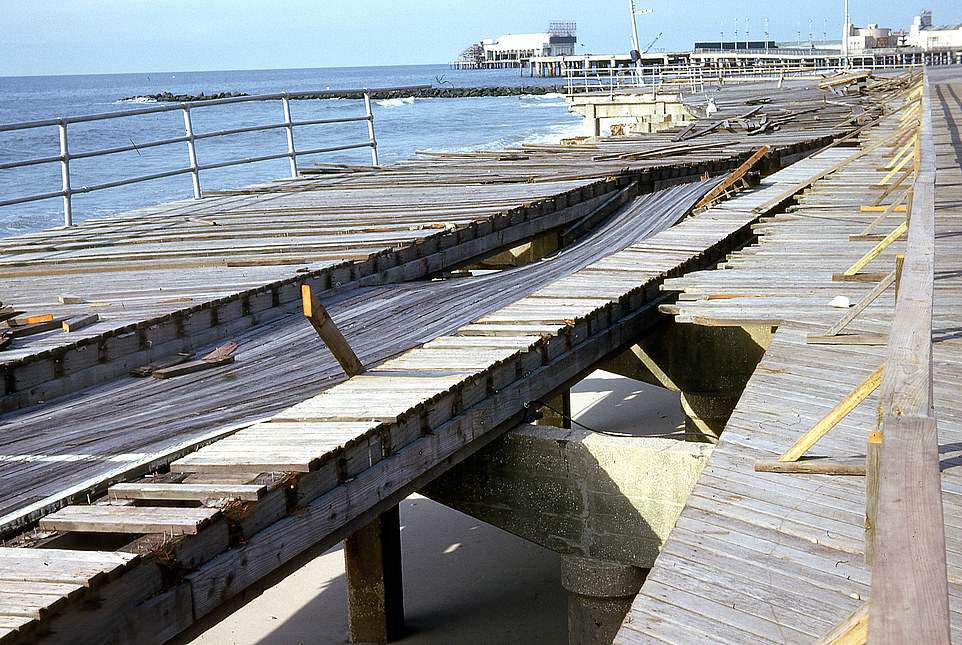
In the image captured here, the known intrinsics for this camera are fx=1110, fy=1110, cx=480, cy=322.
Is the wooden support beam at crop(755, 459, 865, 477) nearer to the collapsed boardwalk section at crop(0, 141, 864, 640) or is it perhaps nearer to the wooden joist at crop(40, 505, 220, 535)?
the collapsed boardwalk section at crop(0, 141, 864, 640)

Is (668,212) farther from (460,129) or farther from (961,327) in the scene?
(460,129)

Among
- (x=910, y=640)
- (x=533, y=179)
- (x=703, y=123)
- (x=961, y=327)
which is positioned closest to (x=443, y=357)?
(x=961, y=327)

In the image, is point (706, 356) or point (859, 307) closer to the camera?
point (859, 307)

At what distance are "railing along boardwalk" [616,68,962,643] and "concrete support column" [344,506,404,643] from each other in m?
2.63

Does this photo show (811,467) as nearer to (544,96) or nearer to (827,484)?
(827,484)

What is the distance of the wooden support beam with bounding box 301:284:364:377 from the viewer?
5547 mm

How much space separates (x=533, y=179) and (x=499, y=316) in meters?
7.35

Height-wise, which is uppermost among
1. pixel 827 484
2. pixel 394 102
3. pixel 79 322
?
pixel 394 102

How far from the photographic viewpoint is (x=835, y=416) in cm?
447

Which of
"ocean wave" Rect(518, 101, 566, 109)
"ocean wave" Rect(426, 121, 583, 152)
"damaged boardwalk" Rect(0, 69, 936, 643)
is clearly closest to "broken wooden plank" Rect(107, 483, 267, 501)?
"damaged boardwalk" Rect(0, 69, 936, 643)

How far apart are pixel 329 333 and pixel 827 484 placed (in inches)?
105

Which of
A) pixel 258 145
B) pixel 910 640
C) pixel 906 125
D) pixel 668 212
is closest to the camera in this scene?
pixel 910 640

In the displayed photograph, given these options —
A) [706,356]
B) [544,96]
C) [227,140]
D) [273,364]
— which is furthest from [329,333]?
[544,96]

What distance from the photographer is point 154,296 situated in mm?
7750
